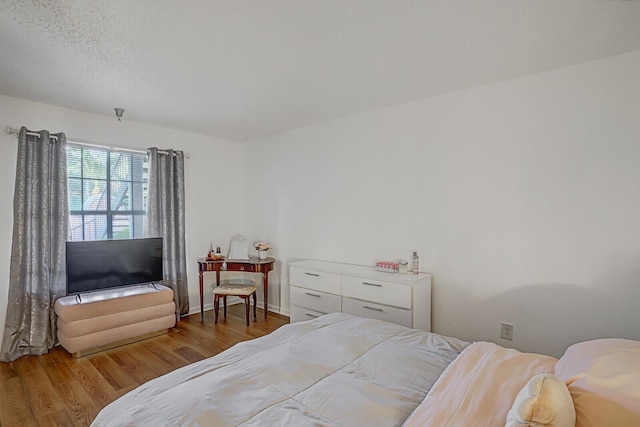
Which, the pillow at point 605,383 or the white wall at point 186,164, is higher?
the white wall at point 186,164

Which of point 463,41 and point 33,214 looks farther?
point 33,214

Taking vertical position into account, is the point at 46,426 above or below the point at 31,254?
below

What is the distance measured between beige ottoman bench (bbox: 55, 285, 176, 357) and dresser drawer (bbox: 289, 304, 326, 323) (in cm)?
139

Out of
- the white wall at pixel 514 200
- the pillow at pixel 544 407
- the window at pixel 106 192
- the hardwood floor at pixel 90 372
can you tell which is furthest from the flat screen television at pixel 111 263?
the pillow at pixel 544 407

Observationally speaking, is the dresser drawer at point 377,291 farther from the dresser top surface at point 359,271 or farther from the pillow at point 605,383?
the pillow at point 605,383

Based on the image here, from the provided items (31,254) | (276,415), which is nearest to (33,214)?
(31,254)

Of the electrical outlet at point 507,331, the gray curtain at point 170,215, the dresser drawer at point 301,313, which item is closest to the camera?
the electrical outlet at point 507,331

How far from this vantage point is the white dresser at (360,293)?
2.84 metres

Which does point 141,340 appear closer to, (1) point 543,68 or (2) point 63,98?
(2) point 63,98

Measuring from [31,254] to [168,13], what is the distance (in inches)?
112

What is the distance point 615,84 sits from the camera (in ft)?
7.31

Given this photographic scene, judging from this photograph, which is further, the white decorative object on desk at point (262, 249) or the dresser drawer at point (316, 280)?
the white decorative object on desk at point (262, 249)

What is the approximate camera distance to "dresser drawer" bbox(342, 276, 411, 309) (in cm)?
282

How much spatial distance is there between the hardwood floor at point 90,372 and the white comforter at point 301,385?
52.7 inches
